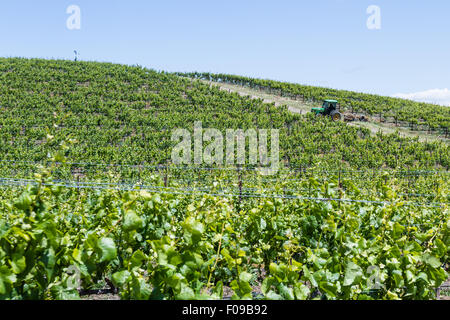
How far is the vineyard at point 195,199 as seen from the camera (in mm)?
2529

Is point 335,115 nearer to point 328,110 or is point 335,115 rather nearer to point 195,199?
point 328,110

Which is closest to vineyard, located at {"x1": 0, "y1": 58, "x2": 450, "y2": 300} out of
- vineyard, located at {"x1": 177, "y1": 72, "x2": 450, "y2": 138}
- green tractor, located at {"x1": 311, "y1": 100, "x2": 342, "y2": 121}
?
vineyard, located at {"x1": 177, "y1": 72, "x2": 450, "y2": 138}

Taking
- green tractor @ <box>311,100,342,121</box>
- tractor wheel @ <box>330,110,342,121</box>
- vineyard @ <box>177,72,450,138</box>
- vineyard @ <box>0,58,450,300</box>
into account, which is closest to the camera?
vineyard @ <box>0,58,450,300</box>

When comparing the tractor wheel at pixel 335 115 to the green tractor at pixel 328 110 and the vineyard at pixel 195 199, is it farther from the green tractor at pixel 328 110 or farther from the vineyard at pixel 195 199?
the vineyard at pixel 195 199

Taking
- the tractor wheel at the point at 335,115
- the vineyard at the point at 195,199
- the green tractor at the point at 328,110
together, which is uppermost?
the green tractor at the point at 328,110

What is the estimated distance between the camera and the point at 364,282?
300 centimetres

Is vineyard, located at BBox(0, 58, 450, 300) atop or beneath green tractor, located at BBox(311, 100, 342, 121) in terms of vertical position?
beneath

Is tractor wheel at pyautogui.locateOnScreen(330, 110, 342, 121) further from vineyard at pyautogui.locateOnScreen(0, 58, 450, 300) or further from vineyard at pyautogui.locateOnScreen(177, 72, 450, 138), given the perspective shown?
vineyard at pyautogui.locateOnScreen(177, 72, 450, 138)

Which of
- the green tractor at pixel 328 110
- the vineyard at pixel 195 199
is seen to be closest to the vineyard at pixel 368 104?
the vineyard at pixel 195 199

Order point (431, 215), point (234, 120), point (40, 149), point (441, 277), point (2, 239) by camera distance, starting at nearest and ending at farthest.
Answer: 1. point (2, 239)
2. point (441, 277)
3. point (431, 215)
4. point (40, 149)
5. point (234, 120)

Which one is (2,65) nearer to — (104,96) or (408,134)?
(104,96)

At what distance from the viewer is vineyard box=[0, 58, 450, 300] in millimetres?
2529
